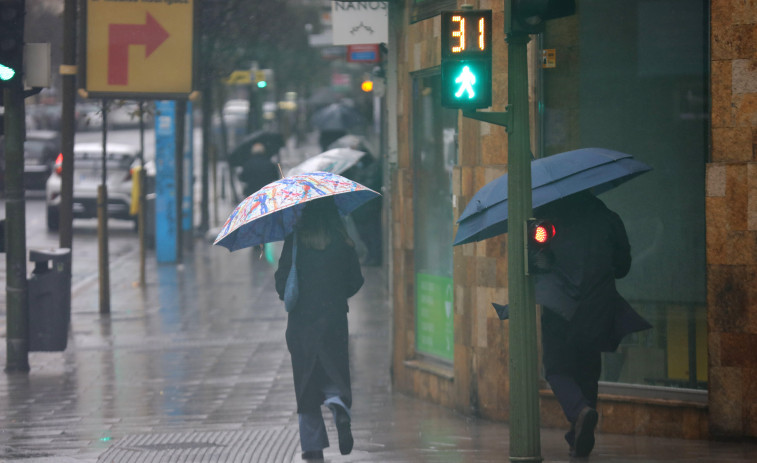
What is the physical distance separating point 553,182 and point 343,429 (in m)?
1.94

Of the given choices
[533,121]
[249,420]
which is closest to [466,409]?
[249,420]

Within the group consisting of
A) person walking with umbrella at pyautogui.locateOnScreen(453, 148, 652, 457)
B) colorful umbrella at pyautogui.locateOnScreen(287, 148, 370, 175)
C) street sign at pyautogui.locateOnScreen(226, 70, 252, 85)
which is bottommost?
person walking with umbrella at pyautogui.locateOnScreen(453, 148, 652, 457)

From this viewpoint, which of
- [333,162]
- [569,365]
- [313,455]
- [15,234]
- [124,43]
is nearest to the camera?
[569,365]

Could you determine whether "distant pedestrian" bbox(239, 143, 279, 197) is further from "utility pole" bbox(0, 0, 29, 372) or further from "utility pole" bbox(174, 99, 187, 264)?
"utility pole" bbox(0, 0, 29, 372)

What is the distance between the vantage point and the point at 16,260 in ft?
35.2

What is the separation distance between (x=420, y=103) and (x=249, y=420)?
290cm

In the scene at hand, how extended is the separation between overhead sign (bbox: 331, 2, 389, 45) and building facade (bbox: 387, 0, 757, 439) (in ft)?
8.57

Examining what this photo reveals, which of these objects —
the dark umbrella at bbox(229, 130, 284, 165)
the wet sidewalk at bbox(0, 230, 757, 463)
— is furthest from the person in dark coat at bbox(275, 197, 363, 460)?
the dark umbrella at bbox(229, 130, 284, 165)

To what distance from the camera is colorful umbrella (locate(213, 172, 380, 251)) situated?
22.9ft

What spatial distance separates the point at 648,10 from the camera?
8430 millimetres

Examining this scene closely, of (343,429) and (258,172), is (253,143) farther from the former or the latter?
(343,429)

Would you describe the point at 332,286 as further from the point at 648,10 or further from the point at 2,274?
the point at 2,274

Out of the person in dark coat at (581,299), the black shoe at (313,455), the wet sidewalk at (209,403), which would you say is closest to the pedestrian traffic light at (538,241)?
the person in dark coat at (581,299)

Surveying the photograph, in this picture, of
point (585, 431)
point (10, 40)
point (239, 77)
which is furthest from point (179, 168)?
point (585, 431)
